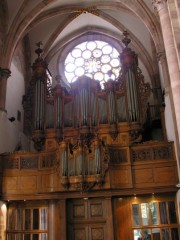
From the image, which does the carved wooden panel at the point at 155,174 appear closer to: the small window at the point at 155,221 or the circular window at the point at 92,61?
the small window at the point at 155,221

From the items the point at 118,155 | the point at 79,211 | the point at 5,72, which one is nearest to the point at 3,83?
the point at 5,72

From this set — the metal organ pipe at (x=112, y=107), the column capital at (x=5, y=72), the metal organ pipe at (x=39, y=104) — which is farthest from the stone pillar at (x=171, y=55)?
the column capital at (x=5, y=72)

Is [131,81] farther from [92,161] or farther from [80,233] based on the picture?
[80,233]

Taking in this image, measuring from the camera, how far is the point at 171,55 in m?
7.60

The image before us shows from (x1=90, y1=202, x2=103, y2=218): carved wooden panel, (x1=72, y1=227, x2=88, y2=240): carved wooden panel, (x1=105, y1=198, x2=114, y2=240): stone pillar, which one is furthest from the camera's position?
(x1=90, y1=202, x2=103, y2=218): carved wooden panel

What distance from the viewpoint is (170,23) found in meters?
7.95

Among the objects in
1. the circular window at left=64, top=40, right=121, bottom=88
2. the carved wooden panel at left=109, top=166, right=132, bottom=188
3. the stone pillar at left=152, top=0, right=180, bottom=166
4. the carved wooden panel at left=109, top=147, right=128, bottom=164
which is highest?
the circular window at left=64, top=40, right=121, bottom=88

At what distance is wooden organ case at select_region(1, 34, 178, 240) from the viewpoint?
430 inches

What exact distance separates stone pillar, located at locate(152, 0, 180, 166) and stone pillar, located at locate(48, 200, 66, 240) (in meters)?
5.70

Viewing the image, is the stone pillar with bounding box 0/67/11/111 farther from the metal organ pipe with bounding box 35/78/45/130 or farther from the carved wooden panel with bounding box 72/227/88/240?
the carved wooden panel with bounding box 72/227/88/240

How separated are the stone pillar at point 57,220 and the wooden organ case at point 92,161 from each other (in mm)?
33

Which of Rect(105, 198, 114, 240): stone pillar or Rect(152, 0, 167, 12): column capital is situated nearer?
Rect(152, 0, 167, 12): column capital

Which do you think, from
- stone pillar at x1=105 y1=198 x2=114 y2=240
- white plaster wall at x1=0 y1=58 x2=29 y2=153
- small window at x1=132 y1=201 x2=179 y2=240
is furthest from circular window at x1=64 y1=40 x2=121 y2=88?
small window at x1=132 y1=201 x2=179 y2=240

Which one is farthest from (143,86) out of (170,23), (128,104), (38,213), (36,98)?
(38,213)
